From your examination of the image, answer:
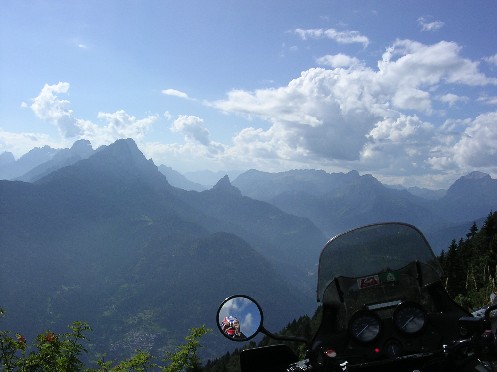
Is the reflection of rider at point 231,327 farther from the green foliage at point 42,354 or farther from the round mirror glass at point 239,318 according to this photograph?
the green foliage at point 42,354

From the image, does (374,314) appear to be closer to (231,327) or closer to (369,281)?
(369,281)

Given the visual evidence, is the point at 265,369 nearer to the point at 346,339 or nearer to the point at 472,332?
the point at 346,339

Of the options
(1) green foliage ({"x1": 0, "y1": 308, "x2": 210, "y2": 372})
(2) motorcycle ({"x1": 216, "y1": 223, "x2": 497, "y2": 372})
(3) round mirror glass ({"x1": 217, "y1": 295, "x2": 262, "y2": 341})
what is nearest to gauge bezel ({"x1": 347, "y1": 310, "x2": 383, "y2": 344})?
(2) motorcycle ({"x1": 216, "y1": 223, "x2": 497, "y2": 372})

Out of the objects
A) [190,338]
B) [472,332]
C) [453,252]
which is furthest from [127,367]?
[453,252]

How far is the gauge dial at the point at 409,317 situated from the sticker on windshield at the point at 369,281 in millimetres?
504

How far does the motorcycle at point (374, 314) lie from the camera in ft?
12.3

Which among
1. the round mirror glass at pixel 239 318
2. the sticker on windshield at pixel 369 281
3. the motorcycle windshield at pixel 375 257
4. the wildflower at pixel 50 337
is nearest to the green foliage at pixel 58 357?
the wildflower at pixel 50 337

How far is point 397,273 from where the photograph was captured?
182 inches

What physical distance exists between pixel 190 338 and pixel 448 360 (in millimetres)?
12886

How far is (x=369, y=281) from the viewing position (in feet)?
15.2

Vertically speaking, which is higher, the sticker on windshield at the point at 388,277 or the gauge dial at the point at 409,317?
the sticker on windshield at the point at 388,277

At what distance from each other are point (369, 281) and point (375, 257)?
11.1 inches

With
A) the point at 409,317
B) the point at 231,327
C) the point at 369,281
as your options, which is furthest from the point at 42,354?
the point at 409,317

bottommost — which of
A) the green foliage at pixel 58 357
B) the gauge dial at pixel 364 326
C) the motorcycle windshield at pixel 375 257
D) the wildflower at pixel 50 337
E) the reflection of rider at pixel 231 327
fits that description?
the green foliage at pixel 58 357
